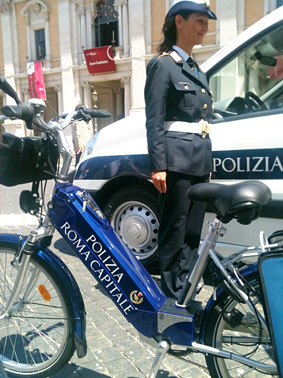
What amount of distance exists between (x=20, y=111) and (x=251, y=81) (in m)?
2.27

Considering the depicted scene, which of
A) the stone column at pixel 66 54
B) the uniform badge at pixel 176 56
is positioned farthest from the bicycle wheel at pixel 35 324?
the stone column at pixel 66 54

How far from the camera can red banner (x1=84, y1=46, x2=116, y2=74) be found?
2517cm

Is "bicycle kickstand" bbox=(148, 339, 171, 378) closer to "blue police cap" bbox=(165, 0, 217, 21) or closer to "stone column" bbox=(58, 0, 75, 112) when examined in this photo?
"blue police cap" bbox=(165, 0, 217, 21)

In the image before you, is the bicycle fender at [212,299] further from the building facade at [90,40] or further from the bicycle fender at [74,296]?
the building facade at [90,40]

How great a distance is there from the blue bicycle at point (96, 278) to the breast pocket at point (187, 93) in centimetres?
55

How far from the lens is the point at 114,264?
6.29 ft

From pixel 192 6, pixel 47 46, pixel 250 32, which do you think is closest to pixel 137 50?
pixel 47 46

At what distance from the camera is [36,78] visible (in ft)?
90.4

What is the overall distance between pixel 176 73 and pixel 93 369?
1853 millimetres

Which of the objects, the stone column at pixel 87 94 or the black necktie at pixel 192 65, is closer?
the black necktie at pixel 192 65

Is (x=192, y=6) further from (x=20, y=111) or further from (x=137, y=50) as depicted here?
(x=137, y=50)

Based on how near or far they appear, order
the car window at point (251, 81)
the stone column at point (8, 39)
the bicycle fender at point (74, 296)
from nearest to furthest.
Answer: the bicycle fender at point (74, 296) → the car window at point (251, 81) → the stone column at point (8, 39)

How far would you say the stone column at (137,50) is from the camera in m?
24.0

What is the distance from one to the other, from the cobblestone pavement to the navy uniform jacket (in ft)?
3.80
